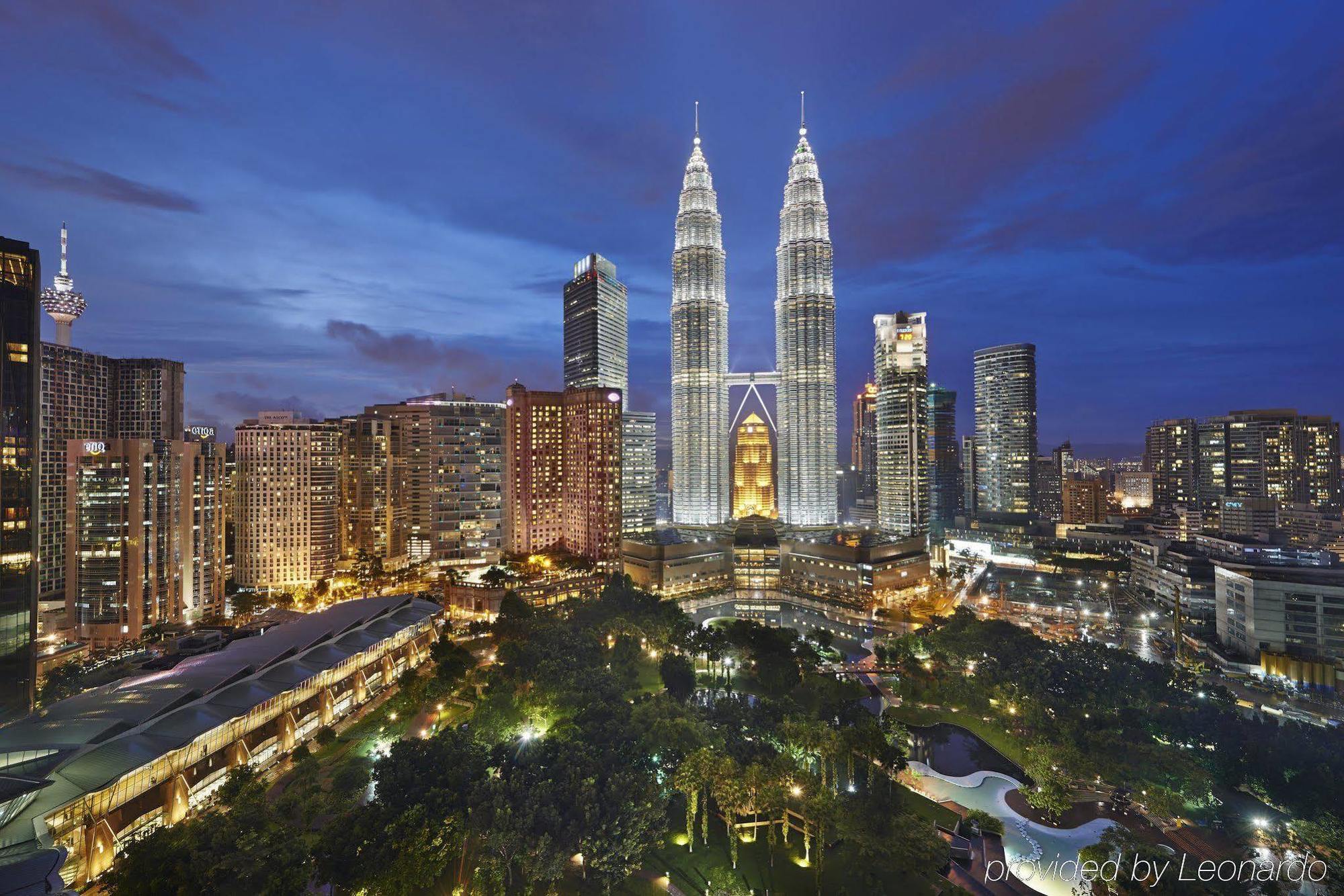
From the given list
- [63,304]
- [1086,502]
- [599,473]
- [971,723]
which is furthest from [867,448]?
[63,304]

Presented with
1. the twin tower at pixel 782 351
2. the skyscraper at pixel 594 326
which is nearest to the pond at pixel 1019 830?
the twin tower at pixel 782 351

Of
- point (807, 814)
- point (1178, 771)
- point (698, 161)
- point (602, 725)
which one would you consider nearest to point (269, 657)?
point (602, 725)

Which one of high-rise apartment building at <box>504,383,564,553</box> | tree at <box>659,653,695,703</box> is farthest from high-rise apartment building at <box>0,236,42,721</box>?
high-rise apartment building at <box>504,383,564,553</box>

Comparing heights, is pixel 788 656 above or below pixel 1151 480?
below

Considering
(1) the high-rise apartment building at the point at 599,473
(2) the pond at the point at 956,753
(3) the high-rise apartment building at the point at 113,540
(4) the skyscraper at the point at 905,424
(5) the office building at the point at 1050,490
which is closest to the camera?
(2) the pond at the point at 956,753

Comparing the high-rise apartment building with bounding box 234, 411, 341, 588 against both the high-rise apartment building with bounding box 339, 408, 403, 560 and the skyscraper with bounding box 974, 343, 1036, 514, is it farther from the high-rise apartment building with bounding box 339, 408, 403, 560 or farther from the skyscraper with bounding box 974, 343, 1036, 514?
the skyscraper with bounding box 974, 343, 1036, 514

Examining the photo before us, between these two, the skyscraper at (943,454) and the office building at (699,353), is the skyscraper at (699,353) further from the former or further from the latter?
the skyscraper at (943,454)

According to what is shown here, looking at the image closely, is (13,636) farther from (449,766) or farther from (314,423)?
(314,423)
